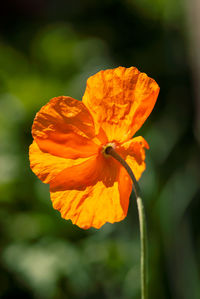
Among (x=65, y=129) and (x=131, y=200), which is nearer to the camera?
(x=65, y=129)

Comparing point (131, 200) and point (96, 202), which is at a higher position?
point (96, 202)

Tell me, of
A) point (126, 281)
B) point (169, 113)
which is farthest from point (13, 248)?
point (169, 113)

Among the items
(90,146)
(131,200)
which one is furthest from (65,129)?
(131,200)

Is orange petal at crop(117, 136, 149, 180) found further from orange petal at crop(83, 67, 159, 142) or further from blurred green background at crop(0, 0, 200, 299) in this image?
blurred green background at crop(0, 0, 200, 299)

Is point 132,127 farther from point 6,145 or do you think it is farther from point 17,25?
point 17,25

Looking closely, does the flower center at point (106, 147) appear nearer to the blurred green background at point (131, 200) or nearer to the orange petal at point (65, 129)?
the orange petal at point (65, 129)

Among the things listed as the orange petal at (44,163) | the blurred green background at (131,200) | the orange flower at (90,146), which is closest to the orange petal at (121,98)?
the orange flower at (90,146)

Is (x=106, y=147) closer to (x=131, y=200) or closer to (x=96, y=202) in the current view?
(x=96, y=202)
